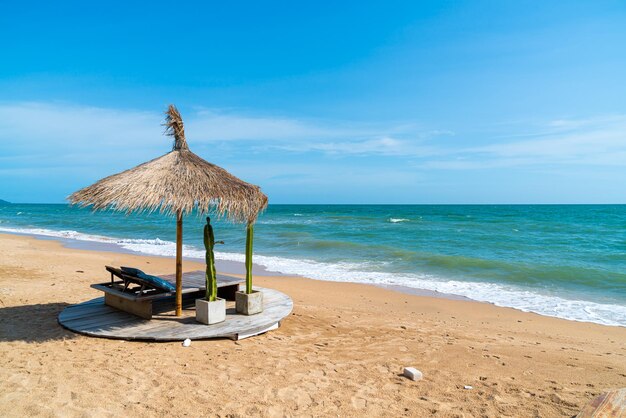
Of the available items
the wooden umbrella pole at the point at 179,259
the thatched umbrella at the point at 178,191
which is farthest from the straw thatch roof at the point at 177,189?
the wooden umbrella pole at the point at 179,259

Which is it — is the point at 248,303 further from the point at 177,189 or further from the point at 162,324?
the point at 177,189

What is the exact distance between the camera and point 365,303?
8859mm

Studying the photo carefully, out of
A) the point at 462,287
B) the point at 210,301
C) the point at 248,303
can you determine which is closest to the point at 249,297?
the point at 248,303

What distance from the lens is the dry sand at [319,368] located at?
3768 mm

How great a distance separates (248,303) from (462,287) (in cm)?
726

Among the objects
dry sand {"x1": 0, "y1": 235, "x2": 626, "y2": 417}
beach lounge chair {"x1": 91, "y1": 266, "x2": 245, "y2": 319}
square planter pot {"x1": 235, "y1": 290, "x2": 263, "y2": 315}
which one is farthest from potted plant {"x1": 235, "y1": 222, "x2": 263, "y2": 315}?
beach lounge chair {"x1": 91, "y1": 266, "x2": 245, "y2": 319}

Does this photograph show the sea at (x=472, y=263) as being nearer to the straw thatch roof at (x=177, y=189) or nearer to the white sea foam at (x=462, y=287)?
the white sea foam at (x=462, y=287)

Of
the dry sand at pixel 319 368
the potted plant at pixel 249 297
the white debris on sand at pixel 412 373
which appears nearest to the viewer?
the dry sand at pixel 319 368

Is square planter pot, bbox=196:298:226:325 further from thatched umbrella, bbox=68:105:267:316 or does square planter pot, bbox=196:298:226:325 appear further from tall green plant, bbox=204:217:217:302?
thatched umbrella, bbox=68:105:267:316

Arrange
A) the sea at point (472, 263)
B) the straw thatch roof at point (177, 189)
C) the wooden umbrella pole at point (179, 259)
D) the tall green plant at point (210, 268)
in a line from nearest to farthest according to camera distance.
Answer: the straw thatch roof at point (177, 189), the tall green plant at point (210, 268), the wooden umbrella pole at point (179, 259), the sea at point (472, 263)

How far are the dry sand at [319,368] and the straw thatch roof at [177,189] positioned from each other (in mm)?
1812

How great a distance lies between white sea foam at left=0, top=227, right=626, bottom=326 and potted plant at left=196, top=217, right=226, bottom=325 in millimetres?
6334

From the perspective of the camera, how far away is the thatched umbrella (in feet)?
17.7

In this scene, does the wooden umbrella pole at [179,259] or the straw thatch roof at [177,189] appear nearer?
the straw thatch roof at [177,189]
